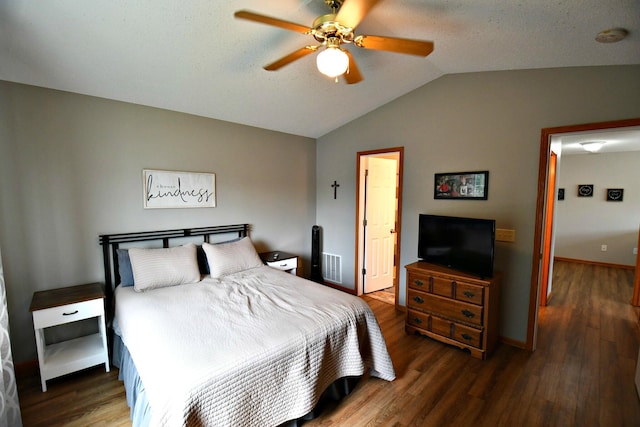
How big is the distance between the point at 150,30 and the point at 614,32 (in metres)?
3.04

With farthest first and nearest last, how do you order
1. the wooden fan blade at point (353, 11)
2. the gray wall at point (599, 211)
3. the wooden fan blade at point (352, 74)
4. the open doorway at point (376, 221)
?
the gray wall at point (599, 211)
the open doorway at point (376, 221)
the wooden fan blade at point (352, 74)
the wooden fan blade at point (353, 11)

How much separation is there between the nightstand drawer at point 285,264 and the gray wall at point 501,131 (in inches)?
55.4

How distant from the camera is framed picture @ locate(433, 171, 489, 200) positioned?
9.93 feet

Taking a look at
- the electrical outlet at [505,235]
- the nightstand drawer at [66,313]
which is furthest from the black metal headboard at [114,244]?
the electrical outlet at [505,235]

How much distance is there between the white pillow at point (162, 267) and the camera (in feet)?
8.52

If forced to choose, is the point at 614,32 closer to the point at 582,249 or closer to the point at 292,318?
the point at 292,318

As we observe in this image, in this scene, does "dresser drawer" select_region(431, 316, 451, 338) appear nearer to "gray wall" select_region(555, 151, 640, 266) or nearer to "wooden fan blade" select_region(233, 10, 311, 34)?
"wooden fan blade" select_region(233, 10, 311, 34)

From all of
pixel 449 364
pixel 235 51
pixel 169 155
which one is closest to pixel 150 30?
pixel 235 51

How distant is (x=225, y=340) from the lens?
1.73 metres

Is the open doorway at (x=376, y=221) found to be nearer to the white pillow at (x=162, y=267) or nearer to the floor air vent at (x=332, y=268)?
the floor air vent at (x=332, y=268)

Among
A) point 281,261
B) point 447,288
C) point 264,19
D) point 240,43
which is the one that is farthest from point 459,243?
point 240,43

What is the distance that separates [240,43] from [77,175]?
1875 millimetres

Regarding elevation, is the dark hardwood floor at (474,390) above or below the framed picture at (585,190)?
below

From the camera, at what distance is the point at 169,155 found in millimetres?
3125
